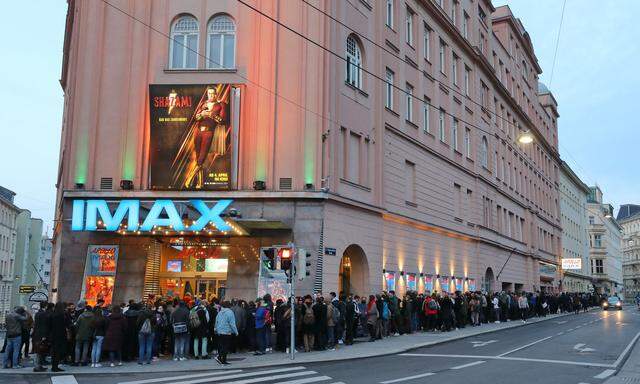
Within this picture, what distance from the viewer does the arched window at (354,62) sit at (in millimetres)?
26859

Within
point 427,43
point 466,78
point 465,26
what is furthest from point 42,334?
point 465,26

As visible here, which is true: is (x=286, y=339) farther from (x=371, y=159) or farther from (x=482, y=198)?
(x=482, y=198)

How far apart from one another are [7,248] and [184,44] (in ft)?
261

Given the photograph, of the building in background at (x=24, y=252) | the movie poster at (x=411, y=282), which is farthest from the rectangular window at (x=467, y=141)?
the building in background at (x=24, y=252)

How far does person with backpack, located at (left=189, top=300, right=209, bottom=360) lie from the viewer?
706 inches

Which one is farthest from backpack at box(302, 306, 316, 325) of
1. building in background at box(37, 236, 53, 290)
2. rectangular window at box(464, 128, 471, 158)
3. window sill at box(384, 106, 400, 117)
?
building in background at box(37, 236, 53, 290)

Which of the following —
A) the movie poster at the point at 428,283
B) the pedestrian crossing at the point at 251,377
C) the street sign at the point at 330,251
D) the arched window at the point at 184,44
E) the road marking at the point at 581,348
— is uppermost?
the arched window at the point at 184,44

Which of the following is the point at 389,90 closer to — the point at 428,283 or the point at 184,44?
the point at 428,283

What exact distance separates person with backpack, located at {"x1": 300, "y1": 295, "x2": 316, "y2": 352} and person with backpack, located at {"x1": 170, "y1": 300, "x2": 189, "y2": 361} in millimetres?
3701

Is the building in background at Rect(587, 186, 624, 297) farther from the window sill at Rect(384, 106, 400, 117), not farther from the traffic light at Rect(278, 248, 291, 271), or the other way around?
the traffic light at Rect(278, 248, 291, 271)

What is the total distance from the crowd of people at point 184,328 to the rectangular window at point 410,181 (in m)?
6.97

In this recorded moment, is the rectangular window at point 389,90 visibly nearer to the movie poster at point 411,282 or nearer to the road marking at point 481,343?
the movie poster at point 411,282

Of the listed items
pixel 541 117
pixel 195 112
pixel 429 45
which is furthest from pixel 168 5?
pixel 541 117

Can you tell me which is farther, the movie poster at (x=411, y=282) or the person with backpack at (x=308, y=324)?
the movie poster at (x=411, y=282)
